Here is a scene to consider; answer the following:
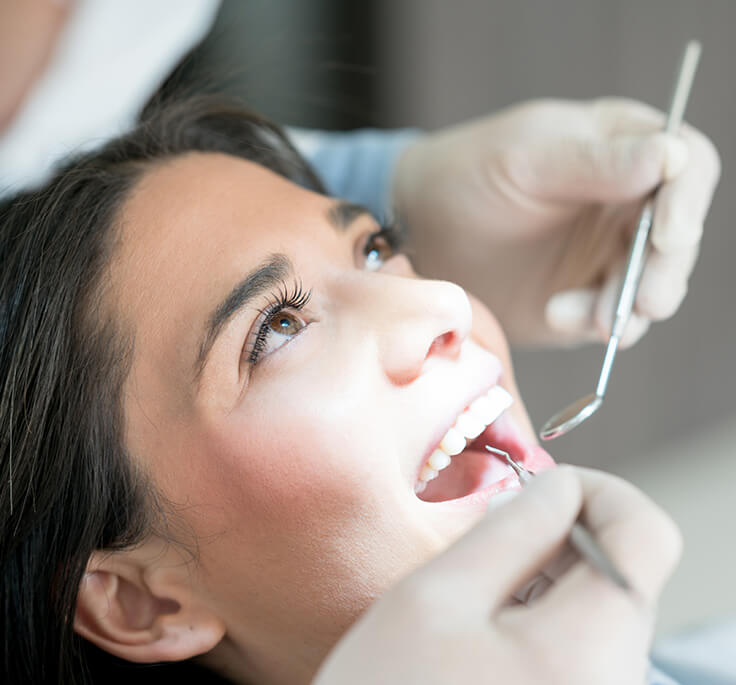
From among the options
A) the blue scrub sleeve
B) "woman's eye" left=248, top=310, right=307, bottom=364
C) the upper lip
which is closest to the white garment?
the blue scrub sleeve

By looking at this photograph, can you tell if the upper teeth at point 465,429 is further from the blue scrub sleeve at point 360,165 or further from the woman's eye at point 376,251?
the blue scrub sleeve at point 360,165

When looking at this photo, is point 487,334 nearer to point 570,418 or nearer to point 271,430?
point 570,418

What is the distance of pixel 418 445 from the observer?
781 mm

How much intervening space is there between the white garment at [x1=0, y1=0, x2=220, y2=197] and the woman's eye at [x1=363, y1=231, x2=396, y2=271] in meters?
0.41

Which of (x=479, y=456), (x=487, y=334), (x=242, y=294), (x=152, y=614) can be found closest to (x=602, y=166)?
(x=487, y=334)

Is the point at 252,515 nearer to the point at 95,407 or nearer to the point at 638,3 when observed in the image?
the point at 95,407

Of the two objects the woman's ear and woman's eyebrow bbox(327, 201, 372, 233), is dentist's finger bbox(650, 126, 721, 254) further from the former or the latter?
the woman's ear

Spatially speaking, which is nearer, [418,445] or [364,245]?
[418,445]

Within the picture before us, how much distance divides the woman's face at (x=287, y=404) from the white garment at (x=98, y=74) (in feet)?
1.31

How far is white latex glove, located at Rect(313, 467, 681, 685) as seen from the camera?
56 cm

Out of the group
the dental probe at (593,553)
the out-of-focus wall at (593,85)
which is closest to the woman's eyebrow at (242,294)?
the dental probe at (593,553)

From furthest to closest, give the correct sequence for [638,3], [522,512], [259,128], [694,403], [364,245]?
[694,403] → [638,3] → [259,128] → [364,245] → [522,512]

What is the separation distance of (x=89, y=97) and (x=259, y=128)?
0.82 ft

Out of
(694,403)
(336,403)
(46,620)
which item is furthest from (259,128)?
(694,403)
